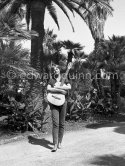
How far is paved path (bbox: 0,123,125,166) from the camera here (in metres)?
6.29

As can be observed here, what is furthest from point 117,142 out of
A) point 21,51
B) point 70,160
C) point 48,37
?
point 48,37

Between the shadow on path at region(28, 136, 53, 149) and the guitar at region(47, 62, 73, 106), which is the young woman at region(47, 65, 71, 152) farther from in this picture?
the shadow on path at region(28, 136, 53, 149)

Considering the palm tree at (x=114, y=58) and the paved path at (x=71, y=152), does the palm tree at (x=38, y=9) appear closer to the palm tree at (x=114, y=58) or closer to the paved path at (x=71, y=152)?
the palm tree at (x=114, y=58)

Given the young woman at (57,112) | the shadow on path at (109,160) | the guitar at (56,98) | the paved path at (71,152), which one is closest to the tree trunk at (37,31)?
the paved path at (71,152)

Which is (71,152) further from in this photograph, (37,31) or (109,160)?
(37,31)

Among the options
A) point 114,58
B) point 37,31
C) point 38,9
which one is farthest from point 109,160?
point 114,58

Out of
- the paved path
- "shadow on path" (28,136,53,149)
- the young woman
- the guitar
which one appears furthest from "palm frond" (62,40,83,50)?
the guitar

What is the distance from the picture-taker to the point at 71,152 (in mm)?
7090

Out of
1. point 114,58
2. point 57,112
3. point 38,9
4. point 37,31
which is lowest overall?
point 57,112

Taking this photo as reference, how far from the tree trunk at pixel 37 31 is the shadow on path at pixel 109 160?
8.62 m

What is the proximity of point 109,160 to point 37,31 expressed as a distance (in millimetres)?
9627

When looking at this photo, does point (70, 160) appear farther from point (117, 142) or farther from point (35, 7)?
point (35, 7)

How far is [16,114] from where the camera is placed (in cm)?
997

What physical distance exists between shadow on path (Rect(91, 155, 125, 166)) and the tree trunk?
8.62m
